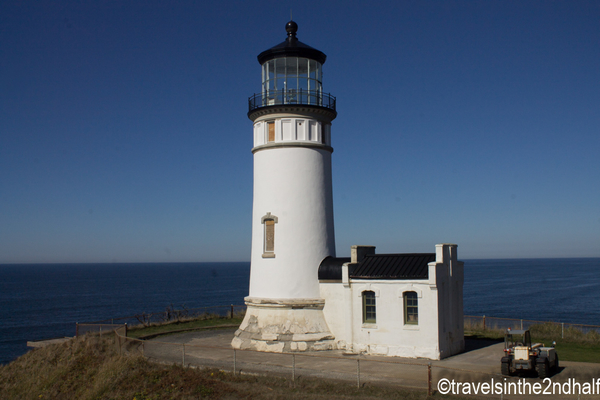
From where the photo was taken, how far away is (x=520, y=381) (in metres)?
14.8

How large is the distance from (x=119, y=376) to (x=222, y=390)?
382 cm

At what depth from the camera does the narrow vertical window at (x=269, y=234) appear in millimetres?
21781

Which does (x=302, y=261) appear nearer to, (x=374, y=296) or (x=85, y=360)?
(x=374, y=296)

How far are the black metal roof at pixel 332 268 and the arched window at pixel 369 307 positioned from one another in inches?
53.1

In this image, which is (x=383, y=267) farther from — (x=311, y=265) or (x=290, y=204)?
(x=290, y=204)

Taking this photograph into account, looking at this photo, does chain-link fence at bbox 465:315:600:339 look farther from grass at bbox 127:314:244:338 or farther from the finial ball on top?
the finial ball on top

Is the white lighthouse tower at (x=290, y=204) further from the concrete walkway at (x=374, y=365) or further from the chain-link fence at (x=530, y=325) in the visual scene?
the chain-link fence at (x=530, y=325)

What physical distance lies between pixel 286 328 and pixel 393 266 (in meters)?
4.91

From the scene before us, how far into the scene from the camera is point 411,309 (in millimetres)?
19516

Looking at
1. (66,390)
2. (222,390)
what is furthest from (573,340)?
(66,390)

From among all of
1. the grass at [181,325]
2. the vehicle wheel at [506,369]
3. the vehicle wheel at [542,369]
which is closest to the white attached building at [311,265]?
the vehicle wheel at [506,369]

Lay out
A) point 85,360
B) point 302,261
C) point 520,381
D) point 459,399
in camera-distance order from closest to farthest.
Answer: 1. point 459,399
2. point 520,381
3. point 85,360
4. point 302,261

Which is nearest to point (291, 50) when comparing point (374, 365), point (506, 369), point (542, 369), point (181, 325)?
point (374, 365)

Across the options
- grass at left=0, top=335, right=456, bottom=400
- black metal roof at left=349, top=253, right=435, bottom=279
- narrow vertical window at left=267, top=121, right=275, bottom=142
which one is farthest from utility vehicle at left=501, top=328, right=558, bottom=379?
narrow vertical window at left=267, top=121, right=275, bottom=142
